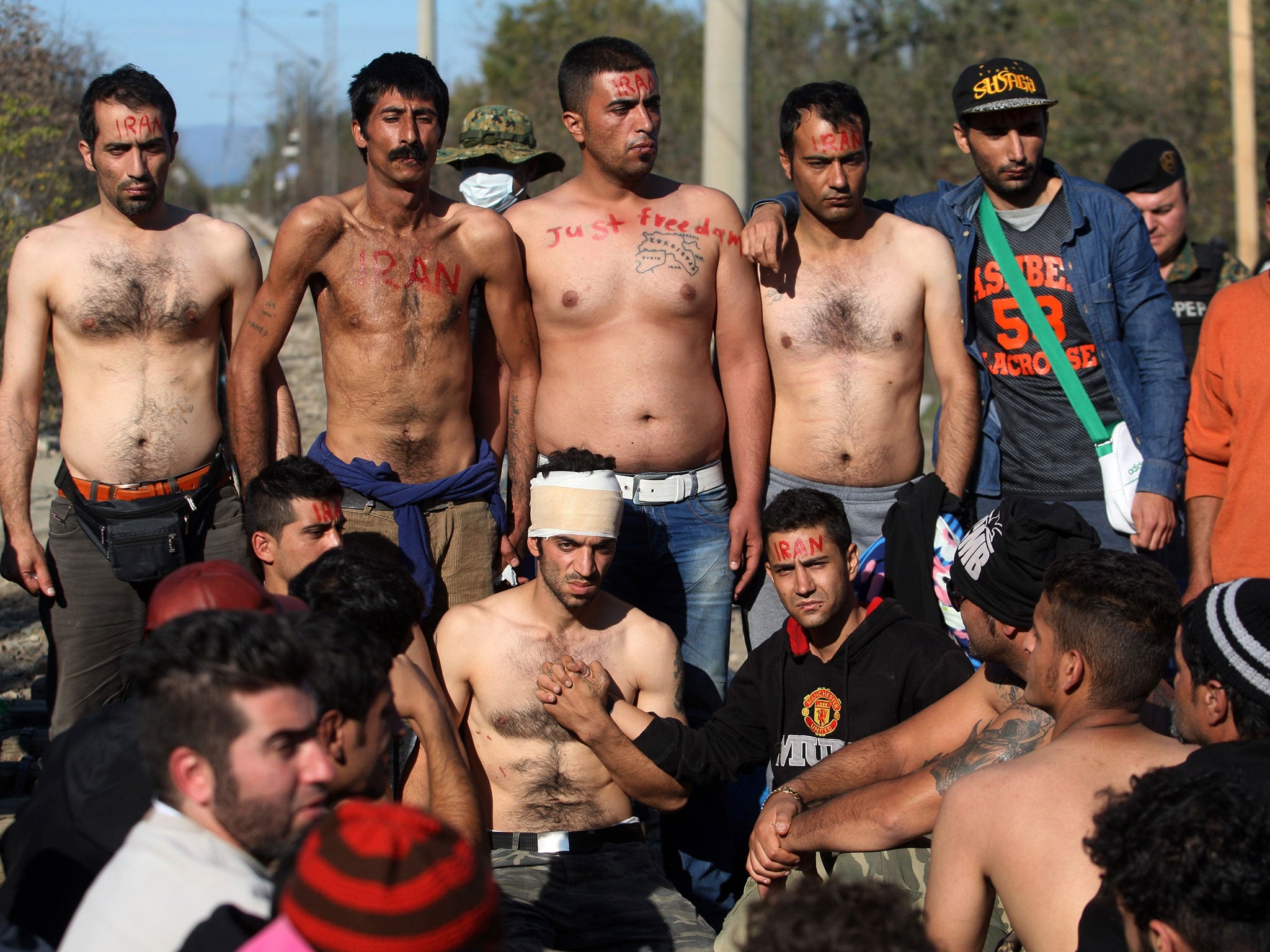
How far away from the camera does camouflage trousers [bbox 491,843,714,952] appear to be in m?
3.92

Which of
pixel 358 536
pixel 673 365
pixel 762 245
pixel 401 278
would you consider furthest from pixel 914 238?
pixel 358 536

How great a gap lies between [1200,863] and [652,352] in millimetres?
3030

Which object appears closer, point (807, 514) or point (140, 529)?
point (807, 514)

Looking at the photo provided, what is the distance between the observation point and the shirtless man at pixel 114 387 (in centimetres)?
457

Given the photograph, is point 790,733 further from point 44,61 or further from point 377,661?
point 44,61

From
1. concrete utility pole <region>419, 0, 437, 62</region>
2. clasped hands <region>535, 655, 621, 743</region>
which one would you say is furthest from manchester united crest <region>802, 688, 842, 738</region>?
concrete utility pole <region>419, 0, 437, 62</region>

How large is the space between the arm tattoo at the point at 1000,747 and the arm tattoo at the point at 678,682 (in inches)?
46.1

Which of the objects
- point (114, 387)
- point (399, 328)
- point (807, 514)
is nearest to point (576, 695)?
point (807, 514)

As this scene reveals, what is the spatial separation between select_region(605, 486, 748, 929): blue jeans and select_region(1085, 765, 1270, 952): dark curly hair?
8.82 ft

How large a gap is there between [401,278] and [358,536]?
0.91m

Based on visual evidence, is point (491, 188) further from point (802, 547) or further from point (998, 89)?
point (802, 547)

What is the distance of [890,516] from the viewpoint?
15.5ft

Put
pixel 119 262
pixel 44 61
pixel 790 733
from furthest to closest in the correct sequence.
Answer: pixel 44 61, pixel 119 262, pixel 790 733

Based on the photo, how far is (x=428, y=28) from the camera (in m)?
12.1
